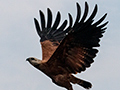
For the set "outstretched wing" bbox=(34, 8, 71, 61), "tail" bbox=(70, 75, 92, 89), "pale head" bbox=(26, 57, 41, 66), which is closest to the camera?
"pale head" bbox=(26, 57, 41, 66)

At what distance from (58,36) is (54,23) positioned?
60 cm

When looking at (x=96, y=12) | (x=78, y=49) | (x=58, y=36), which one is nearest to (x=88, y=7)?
(x=96, y=12)

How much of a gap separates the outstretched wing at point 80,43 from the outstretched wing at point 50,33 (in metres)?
1.77

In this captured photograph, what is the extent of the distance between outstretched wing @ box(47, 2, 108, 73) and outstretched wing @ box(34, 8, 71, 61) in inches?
69.8

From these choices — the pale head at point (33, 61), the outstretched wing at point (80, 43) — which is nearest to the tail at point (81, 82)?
the outstretched wing at point (80, 43)

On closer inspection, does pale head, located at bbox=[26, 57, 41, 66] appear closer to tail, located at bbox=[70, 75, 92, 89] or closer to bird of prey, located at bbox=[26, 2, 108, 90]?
bird of prey, located at bbox=[26, 2, 108, 90]

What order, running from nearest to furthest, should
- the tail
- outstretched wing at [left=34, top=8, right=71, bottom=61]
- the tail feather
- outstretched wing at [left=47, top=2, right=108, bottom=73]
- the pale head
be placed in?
outstretched wing at [left=47, top=2, right=108, bottom=73]
the pale head
the tail
the tail feather
outstretched wing at [left=34, top=8, right=71, bottom=61]

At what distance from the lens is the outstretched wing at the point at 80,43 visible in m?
13.6

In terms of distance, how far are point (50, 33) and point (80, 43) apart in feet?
11.6

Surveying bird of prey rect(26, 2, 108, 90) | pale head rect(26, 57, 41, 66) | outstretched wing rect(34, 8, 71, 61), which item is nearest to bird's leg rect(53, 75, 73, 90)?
bird of prey rect(26, 2, 108, 90)

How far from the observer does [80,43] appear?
45.4 ft

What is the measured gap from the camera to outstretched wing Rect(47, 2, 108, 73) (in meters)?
13.6

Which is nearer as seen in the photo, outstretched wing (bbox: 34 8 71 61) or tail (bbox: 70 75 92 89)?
tail (bbox: 70 75 92 89)

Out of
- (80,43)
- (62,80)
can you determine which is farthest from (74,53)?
(62,80)
